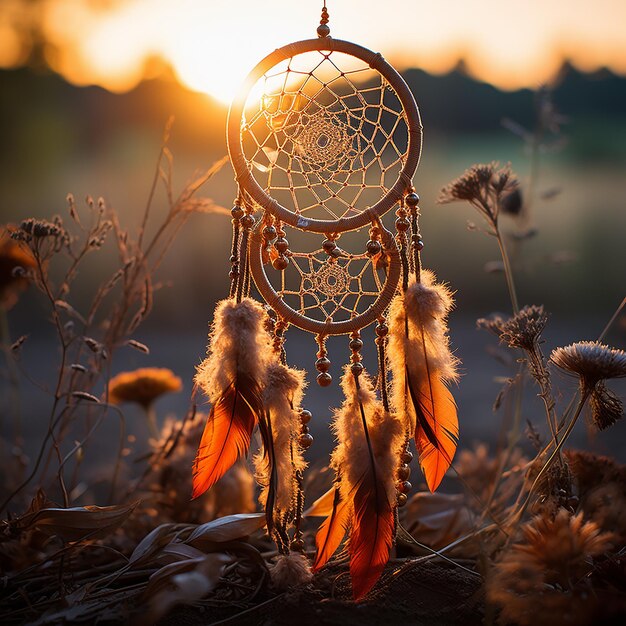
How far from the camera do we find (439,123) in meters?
3.82

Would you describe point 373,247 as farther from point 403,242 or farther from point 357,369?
point 357,369

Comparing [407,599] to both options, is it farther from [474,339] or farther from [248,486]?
[474,339]

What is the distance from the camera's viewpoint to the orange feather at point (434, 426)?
3.76ft

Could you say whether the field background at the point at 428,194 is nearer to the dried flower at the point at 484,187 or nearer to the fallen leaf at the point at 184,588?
the dried flower at the point at 484,187

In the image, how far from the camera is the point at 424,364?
1144 mm

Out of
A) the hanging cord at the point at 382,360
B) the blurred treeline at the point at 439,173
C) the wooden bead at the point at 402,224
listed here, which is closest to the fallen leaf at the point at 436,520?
the hanging cord at the point at 382,360

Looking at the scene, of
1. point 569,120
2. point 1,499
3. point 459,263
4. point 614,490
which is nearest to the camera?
point 614,490

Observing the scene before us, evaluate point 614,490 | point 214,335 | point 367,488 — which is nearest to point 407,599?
point 367,488

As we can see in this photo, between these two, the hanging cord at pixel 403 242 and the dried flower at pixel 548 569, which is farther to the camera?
the hanging cord at pixel 403 242

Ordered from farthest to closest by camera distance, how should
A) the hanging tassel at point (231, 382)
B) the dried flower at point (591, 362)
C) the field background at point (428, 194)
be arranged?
the field background at point (428, 194) < the hanging tassel at point (231, 382) < the dried flower at point (591, 362)

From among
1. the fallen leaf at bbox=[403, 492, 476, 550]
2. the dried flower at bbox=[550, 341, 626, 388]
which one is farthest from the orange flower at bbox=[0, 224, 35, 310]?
the dried flower at bbox=[550, 341, 626, 388]

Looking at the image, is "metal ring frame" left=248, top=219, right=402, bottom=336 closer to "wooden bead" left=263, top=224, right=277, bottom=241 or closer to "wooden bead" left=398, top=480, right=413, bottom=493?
"wooden bead" left=263, top=224, right=277, bottom=241

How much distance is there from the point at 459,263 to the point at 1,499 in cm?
258

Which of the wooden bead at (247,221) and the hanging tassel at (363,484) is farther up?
the wooden bead at (247,221)
